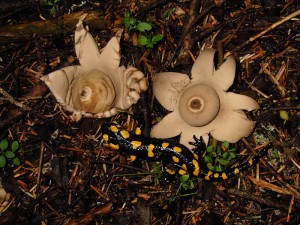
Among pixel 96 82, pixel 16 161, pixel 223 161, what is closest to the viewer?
pixel 96 82

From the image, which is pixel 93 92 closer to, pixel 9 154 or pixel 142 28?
pixel 142 28

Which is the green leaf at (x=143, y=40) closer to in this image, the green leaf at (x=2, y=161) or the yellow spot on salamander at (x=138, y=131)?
the yellow spot on salamander at (x=138, y=131)

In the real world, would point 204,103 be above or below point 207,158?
above

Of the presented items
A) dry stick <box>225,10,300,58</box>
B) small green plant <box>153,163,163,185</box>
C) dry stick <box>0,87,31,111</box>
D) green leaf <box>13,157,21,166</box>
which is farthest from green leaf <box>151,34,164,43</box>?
green leaf <box>13,157,21,166</box>

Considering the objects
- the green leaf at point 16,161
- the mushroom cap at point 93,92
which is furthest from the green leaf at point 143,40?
the green leaf at point 16,161

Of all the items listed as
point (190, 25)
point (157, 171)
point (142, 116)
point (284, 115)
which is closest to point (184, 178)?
point (157, 171)

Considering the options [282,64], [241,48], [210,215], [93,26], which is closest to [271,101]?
[282,64]

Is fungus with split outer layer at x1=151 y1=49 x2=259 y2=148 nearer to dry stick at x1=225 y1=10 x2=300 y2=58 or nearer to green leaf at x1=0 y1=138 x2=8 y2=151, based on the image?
dry stick at x1=225 y1=10 x2=300 y2=58
